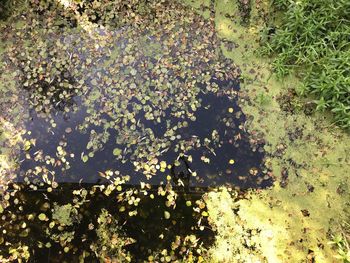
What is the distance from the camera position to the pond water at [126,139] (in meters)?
3.58

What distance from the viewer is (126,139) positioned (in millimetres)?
4055

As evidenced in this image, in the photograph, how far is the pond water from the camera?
3578mm

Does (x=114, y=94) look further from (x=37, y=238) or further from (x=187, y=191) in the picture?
(x=37, y=238)

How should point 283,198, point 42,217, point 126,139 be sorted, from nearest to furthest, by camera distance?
1. point 42,217
2. point 283,198
3. point 126,139

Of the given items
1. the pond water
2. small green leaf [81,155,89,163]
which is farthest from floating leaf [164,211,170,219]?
small green leaf [81,155,89,163]

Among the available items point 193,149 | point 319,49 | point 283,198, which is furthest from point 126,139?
point 319,49

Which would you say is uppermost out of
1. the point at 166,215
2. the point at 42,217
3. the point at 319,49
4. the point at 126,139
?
the point at 319,49

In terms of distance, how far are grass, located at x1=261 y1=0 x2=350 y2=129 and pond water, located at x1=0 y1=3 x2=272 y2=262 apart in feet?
2.02

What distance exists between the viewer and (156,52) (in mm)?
4641

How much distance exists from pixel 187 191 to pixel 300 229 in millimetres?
1150

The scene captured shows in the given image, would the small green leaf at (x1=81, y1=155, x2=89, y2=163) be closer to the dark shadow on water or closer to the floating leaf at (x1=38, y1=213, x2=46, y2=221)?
the dark shadow on water

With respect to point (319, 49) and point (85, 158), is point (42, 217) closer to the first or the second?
point (85, 158)

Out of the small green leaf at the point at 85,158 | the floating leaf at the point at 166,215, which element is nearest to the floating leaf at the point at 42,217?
the small green leaf at the point at 85,158

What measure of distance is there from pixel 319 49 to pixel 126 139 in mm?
2347
